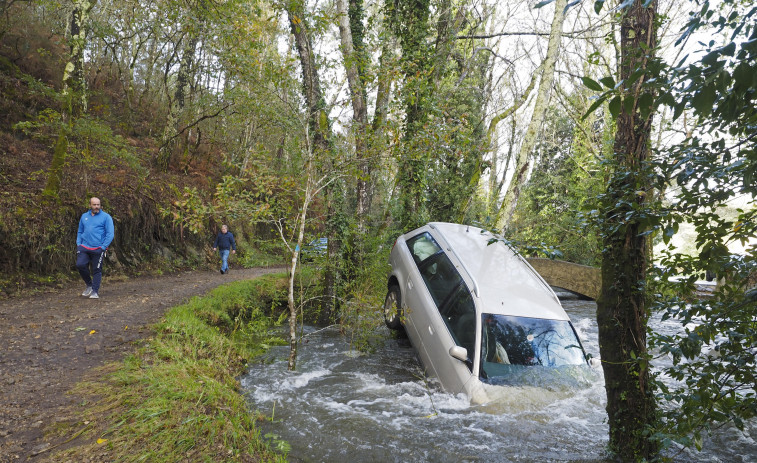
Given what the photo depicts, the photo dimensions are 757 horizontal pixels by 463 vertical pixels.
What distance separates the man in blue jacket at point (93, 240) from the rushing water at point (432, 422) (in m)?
3.96

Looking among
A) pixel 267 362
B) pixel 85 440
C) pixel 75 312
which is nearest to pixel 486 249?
pixel 267 362

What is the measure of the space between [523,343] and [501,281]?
3.18 feet

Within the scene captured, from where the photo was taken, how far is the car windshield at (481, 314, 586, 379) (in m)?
4.75

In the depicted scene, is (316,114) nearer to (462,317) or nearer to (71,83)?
(462,317)

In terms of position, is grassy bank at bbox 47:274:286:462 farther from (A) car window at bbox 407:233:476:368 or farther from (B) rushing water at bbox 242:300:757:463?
(A) car window at bbox 407:233:476:368

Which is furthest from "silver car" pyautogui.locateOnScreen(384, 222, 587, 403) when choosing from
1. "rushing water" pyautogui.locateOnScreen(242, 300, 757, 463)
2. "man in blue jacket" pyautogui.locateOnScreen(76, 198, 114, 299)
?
"man in blue jacket" pyautogui.locateOnScreen(76, 198, 114, 299)

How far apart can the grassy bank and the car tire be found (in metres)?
2.42

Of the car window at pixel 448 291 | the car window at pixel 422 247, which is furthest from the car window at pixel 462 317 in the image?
the car window at pixel 422 247

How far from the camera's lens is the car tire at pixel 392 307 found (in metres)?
7.03

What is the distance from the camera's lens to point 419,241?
7.34 meters

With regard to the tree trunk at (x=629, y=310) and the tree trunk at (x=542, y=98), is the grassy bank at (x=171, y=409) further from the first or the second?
the tree trunk at (x=542, y=98)

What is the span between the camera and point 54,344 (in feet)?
16.7

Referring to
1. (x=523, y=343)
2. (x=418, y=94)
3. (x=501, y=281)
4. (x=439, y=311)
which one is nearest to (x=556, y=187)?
(x=418, y=94)

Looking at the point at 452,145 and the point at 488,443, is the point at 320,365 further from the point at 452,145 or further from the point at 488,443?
the point at 452,145
